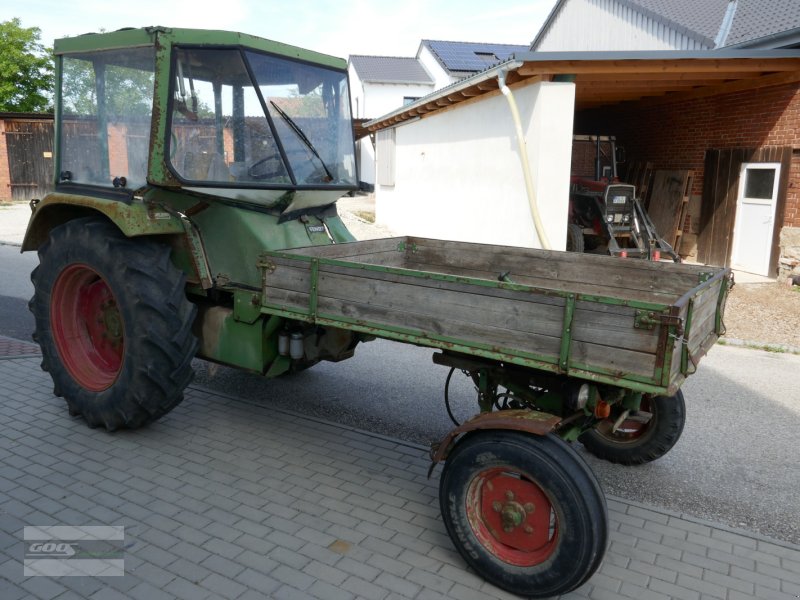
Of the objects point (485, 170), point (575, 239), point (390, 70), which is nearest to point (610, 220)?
point (575, 239)

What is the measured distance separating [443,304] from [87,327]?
304 cm

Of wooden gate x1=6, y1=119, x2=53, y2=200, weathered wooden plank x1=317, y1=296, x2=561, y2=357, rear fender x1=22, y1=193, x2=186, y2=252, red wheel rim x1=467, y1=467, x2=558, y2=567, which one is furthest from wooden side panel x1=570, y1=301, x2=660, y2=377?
wooden gate x1=6, y1=119, x2=53, y2=200

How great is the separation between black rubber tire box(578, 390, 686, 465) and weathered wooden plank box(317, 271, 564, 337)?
1484 millimetres

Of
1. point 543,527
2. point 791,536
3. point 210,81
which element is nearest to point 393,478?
point 543,527

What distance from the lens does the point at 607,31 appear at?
56.6ft

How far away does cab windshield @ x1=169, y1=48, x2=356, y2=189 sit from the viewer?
13.3 ft

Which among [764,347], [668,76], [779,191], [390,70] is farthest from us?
[390,70]

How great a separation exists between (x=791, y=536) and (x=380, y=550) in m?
2.15

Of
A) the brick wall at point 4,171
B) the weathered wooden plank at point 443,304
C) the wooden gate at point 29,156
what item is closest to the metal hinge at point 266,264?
the weathered wooden plank at point 443,304

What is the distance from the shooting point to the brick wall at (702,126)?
33.8 ft

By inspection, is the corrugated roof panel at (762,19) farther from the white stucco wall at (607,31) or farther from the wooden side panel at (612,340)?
the wooden side panel at (612,340)

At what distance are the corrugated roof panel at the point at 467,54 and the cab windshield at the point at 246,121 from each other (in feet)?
112

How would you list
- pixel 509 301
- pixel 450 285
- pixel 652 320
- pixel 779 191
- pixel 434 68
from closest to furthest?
1. pixel 652 320
2. pixel 509 301
3. pixel 450 285
4. pixel 779 191
5. pixel 434 68

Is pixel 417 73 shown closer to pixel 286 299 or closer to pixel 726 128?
pixel 726 128
